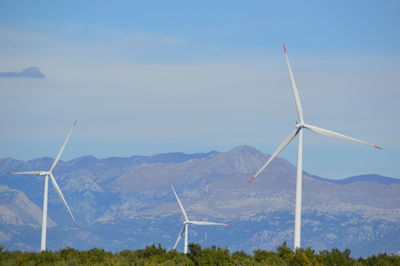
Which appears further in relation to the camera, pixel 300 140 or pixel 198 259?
pixel 300 140

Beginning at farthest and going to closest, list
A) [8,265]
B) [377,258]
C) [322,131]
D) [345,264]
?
[322,131] < [377,258] < [345,264] < [8,265]

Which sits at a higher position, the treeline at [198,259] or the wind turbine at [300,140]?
the wind turbine at [300,140]

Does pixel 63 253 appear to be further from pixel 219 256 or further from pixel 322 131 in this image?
pixel 322 131

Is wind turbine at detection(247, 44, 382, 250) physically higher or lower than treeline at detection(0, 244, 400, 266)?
higher

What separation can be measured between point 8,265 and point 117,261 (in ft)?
34.3

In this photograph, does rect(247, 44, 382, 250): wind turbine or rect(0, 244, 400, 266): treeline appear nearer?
rect(0, 244, 400, 266): treeline

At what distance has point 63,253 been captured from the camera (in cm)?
8650

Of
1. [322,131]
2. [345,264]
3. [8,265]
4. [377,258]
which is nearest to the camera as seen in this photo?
[8,265]

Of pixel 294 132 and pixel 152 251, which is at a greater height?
pixel 294 132

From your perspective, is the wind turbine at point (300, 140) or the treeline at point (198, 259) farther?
the wind turbine at point (300, 140)

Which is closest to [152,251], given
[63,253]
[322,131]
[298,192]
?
[63,253]

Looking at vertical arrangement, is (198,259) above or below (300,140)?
below

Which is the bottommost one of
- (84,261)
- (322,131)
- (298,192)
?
(84,261)

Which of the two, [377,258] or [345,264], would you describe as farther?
[377,258]
